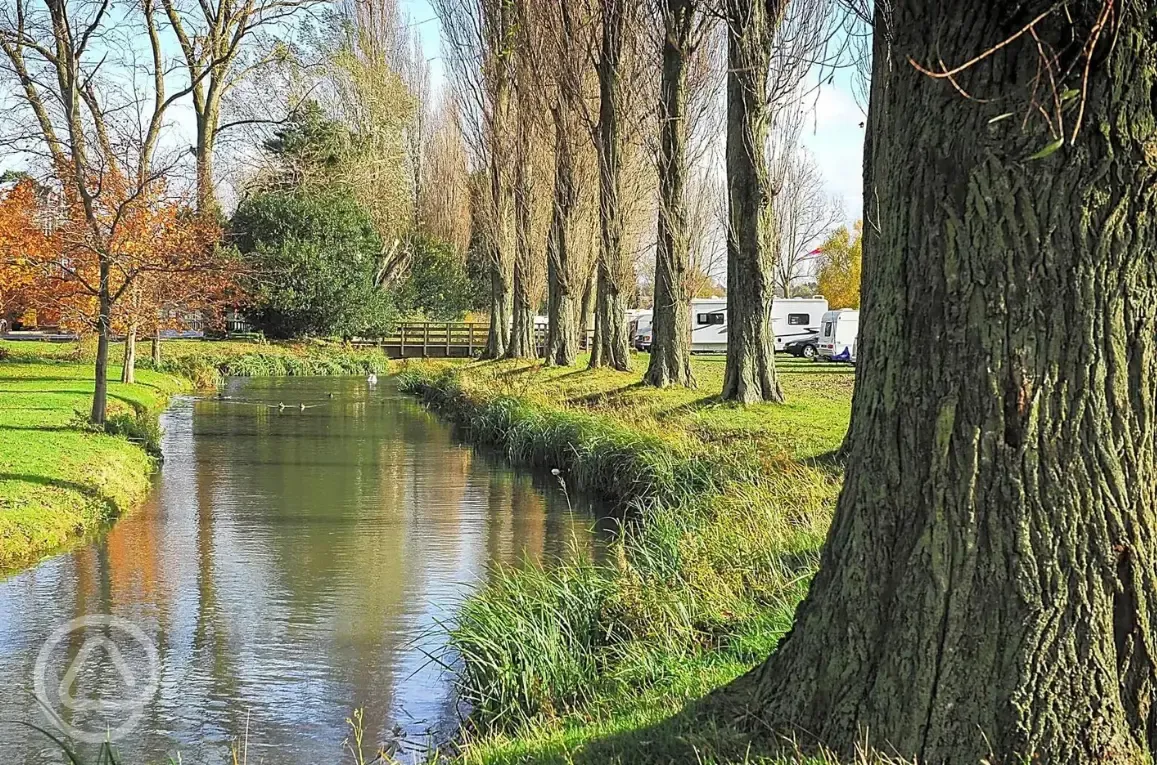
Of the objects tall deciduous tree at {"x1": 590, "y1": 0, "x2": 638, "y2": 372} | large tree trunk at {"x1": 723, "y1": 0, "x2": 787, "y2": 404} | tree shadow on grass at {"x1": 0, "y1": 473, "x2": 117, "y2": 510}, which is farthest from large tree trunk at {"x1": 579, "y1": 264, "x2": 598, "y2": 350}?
tree shadow on grass at {"x1": 0, "y1": 473, "x2": 117, "y2": 510}

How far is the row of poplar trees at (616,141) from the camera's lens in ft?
54.6

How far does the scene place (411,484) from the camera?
53.3 feet

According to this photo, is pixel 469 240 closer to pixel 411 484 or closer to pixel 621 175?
pixel 621 175

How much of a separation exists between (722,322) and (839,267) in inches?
735

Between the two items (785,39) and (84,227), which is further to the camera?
(84,227)

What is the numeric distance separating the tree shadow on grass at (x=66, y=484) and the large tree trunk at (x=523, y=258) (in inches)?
722

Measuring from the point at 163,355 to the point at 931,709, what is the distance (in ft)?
117

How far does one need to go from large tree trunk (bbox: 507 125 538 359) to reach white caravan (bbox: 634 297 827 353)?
11.0 meters

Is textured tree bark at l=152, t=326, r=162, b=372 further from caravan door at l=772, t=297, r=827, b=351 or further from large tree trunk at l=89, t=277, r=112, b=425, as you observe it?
caravan door at l=772, t=297, r=827, b=351

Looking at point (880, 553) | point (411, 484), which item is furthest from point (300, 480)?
point (880, 553)

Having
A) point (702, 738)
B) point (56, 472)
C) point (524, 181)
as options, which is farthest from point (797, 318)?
point (702, 738)

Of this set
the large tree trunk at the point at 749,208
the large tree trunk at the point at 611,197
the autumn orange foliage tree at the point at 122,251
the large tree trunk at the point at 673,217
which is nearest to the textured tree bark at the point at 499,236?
the large tree trunk at the point at 611,197

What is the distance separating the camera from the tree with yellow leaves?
2547 inches

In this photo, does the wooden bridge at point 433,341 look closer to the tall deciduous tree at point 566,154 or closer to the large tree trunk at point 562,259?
the tall deciduous tree at point 566,154
